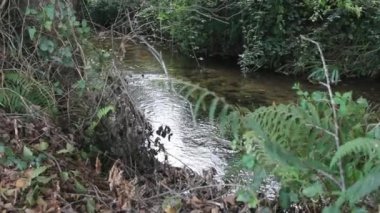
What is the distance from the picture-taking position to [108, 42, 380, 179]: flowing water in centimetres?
627

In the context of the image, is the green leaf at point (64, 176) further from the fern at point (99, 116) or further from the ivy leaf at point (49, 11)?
the ivy leaf at point (49, 11)

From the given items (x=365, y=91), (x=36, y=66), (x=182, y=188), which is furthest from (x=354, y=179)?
(x=365, y=91)

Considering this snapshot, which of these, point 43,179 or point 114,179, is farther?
point 114,179

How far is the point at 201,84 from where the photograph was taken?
33.2 ft

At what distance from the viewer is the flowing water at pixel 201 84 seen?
6.27 metres

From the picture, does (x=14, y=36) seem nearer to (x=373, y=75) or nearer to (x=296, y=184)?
(x=296, y=184)

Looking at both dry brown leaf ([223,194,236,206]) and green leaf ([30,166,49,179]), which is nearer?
green leaf ([30,166,49,179])

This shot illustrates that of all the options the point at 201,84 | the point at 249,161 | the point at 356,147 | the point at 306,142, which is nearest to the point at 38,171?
the point at 249,161

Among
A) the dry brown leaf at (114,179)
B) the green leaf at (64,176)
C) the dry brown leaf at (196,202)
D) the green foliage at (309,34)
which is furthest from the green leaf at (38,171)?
the green foliage at (309,34)

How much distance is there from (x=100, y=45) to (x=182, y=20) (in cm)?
795

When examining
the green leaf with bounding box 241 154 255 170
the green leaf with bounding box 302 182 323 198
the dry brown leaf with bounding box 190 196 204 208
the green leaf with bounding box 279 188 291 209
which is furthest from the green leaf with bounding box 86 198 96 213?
the green leaf with bounding box 302 182 323 198

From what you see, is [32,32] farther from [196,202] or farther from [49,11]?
[196,202]

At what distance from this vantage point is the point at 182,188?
407 cm

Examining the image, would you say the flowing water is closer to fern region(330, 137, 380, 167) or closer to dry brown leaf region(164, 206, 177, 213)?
dry brown leaf region(164, 206, 177, 213)
